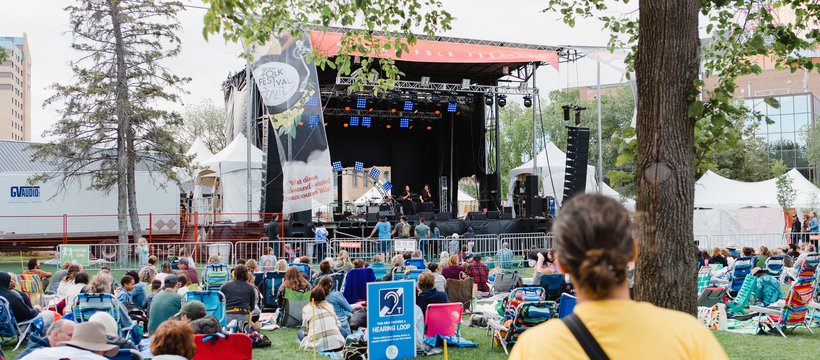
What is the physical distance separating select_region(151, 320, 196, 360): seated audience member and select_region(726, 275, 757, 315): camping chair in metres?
8.92

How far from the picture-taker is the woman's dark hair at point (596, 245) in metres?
1.75

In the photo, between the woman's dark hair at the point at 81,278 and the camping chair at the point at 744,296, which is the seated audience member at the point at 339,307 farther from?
the camping chair at the point at 744,296

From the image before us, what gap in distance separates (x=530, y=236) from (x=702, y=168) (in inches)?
715

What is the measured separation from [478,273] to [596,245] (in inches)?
464

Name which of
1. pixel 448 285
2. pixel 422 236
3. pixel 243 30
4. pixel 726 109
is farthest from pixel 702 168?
pixel 422 236

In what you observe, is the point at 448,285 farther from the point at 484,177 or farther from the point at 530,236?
the point at 484,177

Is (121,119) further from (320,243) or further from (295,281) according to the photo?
(295,281)

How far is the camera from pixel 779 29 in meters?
5.51

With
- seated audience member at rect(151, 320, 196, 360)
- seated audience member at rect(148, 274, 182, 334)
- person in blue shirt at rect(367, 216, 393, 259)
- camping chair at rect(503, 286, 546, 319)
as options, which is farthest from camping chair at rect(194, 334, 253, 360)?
person in blue shirt at rect(367, 216, 393, 259)

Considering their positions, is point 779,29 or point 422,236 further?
point 422,236

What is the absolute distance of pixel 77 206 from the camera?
2430cm

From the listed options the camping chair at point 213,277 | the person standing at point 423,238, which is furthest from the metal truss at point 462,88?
the camping chair at point 213,277

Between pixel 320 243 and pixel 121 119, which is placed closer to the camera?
pixel 320 243

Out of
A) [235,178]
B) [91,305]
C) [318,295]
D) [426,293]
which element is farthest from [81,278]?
[235,178]
